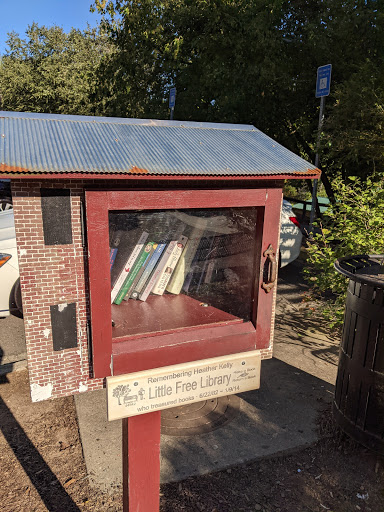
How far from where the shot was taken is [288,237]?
8914 millimetres

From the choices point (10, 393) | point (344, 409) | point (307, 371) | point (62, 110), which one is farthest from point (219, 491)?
point (62, 110)

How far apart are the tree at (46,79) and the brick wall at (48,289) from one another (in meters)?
18.6

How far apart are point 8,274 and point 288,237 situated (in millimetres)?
5596

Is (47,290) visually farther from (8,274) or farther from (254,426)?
(8,274)

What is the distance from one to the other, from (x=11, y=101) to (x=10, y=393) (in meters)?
20.0

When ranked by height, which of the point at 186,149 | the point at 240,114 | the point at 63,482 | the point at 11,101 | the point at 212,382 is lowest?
the point at 63,482

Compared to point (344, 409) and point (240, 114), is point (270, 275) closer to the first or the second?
point (344, 409)

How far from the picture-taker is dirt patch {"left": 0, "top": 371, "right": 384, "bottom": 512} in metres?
3.45

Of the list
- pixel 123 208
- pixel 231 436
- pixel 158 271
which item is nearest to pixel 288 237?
pixel 231 436

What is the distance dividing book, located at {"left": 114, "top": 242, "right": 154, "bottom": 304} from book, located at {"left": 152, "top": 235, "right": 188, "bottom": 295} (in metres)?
0.16

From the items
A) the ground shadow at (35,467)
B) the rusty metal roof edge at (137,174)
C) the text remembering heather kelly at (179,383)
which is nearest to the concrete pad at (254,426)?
the ground shadow at (35,467)

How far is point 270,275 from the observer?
258 cm

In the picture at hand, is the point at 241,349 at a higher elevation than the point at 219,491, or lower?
higher

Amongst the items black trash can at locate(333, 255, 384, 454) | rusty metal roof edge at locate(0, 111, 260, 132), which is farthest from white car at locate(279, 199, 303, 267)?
rusty metal roof edge at locate(0, 111, 260, 132)
